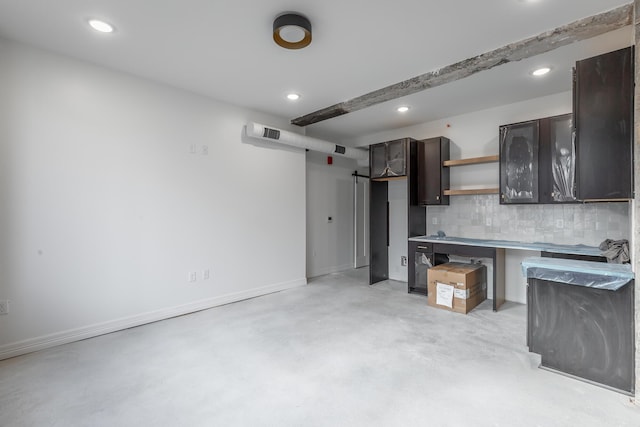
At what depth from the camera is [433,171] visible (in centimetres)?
469

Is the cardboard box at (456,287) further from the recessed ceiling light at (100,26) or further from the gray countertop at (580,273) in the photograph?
the recessed ceiling light at (100,26)

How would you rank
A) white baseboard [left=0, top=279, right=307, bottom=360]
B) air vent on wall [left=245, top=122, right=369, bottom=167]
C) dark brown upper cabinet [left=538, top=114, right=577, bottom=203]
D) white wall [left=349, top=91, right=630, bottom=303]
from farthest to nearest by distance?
air vent on wall [left=245, top=122, right=369, bottom=167]
white wall [left=349, top=91, right=630, bottom=303]
dark brown upper cabinet [left=538, top=114, right=577, bottom=203]
white baseboard [left=0, top=279, right=307, bottom=360]

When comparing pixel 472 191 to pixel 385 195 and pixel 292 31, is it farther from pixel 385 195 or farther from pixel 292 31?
pixel 292 31

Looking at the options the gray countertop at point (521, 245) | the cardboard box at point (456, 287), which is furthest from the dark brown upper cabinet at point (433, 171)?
the cardboard box at point (456, 287)

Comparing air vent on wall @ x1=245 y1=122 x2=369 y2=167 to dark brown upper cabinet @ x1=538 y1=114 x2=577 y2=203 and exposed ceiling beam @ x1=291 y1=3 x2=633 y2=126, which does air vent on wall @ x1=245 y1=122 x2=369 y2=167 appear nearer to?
exposed ceiling beam @ x1=291 y1=3 x2=633 y2=126

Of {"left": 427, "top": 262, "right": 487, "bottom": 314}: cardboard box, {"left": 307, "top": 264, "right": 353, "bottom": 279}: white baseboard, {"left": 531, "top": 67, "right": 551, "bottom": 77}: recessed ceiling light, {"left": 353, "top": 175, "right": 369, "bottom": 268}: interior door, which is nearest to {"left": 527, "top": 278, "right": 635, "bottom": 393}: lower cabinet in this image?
{"left": 427, "top": 262, "right": 487, "bottom": 314}: cardboard box

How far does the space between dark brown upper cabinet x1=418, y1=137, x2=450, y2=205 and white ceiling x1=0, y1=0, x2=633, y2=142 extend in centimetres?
83

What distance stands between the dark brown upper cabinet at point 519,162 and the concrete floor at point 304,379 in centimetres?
152

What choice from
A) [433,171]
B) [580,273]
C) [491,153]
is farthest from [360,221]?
[580,273]

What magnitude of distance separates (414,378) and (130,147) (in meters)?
3.63

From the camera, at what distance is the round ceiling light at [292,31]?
91.8 inches

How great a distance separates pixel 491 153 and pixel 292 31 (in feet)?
11.0

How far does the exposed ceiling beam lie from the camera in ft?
7.70

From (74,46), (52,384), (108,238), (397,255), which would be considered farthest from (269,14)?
(397,255)
